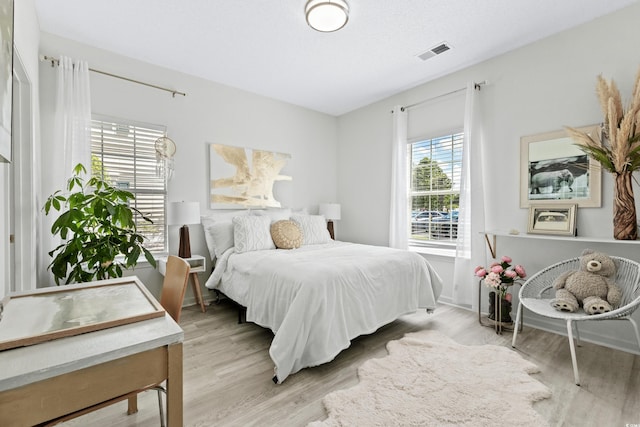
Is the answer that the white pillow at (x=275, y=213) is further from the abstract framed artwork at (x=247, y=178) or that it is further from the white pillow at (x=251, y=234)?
the white pillow at (x=251, y=234)

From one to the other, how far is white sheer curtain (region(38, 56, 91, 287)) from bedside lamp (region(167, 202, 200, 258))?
0.83m

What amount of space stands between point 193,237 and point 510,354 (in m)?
3.37

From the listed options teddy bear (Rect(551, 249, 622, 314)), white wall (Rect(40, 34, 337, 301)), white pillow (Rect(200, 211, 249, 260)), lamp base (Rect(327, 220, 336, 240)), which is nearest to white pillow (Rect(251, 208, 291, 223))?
white wall (Rect(40, 34, 337, 301))

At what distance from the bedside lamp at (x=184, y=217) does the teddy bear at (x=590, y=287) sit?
11.0 feet

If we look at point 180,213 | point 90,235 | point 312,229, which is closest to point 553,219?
point 312,229

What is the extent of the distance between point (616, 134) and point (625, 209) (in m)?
0.58

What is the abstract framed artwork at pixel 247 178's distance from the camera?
3.74 metres

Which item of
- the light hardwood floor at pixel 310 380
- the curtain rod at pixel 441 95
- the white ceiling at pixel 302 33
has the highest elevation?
the white ceiling at pixel 302 33

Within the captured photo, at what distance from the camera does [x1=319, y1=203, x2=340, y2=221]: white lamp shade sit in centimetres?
450

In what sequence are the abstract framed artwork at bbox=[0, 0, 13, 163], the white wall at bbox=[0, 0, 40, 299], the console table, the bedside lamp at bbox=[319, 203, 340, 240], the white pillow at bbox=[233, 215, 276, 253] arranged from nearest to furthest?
1. the console table
2. the abstract framed artwork at bbox=[0, 0, 13, 163]
3. the white wall at bbox=[0, 0, 40, 299]
4. the white pillow at bbox=[233, 215, 276, 253]
5. the bedside lamp at bbox=[319, 203, 340, 240]

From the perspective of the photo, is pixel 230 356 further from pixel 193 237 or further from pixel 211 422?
pixel 193 237

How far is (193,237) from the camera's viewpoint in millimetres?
3564

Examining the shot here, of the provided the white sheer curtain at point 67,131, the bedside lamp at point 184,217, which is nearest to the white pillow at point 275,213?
the bedside lamp at point 184,217

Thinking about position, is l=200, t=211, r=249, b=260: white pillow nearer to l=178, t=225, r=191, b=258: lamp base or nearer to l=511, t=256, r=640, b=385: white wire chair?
l=178, t=225, r=191, b=258: lamp base
